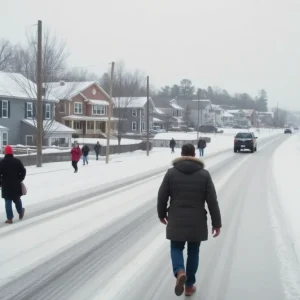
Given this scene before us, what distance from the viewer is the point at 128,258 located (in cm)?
741

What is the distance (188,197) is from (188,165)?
1.21 feet

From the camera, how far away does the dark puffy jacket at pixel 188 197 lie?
5320mm

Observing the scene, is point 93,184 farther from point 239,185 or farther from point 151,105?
point 151,105

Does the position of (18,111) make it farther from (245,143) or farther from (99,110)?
(99,110)

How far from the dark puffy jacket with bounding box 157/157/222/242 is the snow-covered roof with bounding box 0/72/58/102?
36.6 metres

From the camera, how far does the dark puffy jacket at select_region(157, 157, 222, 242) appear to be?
5320 mm

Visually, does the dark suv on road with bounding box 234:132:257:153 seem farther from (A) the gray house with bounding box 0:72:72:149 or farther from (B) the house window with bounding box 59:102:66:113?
(B) the house window with bounding box 59:102:66:113

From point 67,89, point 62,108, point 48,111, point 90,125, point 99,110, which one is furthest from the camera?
point 99,110

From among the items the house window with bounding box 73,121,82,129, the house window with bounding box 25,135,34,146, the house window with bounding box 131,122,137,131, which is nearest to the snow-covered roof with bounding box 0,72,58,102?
the house window with bounding box 25,135,34,146

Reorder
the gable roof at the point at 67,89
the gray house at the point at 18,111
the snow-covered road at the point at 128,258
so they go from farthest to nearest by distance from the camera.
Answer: the gable roof at the point at 67,89 < the gray house at the point at 18,111 < the snow-covered road at the point at 128,258

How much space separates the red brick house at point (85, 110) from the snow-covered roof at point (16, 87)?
42.6ft

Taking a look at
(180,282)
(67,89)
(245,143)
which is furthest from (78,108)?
(180,282)

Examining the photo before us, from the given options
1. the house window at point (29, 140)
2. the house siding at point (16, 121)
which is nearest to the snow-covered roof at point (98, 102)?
the house siding at point (16, 121)

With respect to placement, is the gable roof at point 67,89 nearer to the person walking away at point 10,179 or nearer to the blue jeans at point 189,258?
the person walking away at point 10,179
